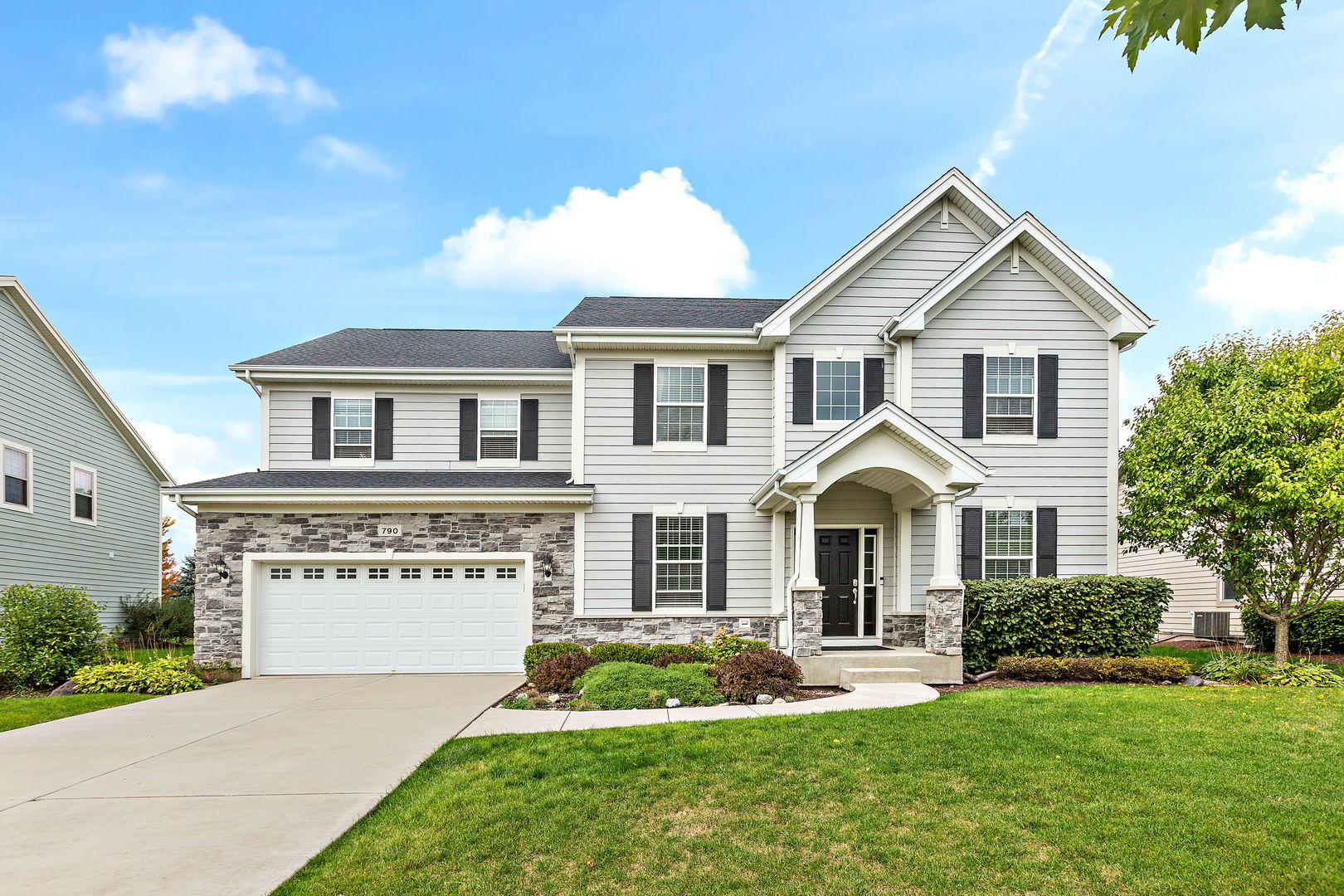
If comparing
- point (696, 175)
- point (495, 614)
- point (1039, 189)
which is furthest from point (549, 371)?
point (1039, 189)

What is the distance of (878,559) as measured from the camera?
13.8 m

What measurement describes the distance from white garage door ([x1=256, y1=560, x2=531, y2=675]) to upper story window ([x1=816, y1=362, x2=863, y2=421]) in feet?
21.0

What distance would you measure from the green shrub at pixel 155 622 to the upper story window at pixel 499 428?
418 inches

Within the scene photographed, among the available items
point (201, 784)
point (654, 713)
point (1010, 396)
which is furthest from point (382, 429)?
point (1010, 396)

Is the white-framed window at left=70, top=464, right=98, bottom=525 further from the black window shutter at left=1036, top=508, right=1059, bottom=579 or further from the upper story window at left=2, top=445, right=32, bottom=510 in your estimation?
the black window shutter at left=1036, top=508, right=1059, bottom=579

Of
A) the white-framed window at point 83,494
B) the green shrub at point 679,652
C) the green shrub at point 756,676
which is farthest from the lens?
the white-framed window at point 83,494

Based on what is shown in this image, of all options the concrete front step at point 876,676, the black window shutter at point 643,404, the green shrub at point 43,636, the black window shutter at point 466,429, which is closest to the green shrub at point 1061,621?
the concrete front step at point 876,676

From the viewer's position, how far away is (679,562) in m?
14.0

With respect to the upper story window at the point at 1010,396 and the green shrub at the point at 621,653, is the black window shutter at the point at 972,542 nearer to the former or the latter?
the upper story window at the point at 1010,396

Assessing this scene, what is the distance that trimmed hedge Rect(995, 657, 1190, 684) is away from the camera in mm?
11258

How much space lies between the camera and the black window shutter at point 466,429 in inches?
611

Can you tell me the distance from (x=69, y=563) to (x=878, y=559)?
18.2 m

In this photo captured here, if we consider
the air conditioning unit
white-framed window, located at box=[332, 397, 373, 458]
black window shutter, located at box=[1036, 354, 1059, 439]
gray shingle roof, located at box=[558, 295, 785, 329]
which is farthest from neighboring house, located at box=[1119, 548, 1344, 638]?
white-framed window, located at box=[332, 397, 373, 458]

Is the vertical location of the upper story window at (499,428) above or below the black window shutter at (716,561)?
above
